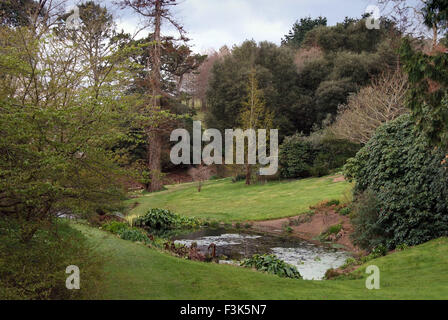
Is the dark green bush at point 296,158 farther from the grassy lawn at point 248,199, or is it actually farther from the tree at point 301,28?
the tree at point 301,28

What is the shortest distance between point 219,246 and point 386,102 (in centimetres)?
1761

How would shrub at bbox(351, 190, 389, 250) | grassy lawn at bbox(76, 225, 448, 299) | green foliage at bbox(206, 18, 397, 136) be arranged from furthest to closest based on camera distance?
green foliage at bbox(206, 18, 397, 136), shrub at bbox(351, 190, 389, 250), grassy lawn at bbox(76, 225, 448, 299)

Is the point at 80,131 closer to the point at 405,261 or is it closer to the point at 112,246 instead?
the point at 112,246

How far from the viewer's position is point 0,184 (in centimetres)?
487

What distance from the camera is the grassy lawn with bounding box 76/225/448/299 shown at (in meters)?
6.37

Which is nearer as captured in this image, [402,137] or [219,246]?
[402,137]

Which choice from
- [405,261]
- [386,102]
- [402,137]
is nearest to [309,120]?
[386,102]

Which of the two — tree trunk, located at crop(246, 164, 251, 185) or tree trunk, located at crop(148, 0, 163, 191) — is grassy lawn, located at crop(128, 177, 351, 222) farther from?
tree trunk, located at crop(148, 0, 163, 191)

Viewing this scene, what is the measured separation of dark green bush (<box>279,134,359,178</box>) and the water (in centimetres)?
1325

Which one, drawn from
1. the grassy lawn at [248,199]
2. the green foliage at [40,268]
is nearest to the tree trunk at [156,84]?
the grassy lawn at [248,199]

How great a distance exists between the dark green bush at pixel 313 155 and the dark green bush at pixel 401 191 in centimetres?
1517

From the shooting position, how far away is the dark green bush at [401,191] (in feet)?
37.5

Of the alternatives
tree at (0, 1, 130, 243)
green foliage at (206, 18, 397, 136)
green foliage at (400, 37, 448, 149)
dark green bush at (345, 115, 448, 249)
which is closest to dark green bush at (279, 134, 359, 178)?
green foliage at (206, 18, 397, 136)

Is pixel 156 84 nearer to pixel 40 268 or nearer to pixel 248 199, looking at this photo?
pixel 248 199
